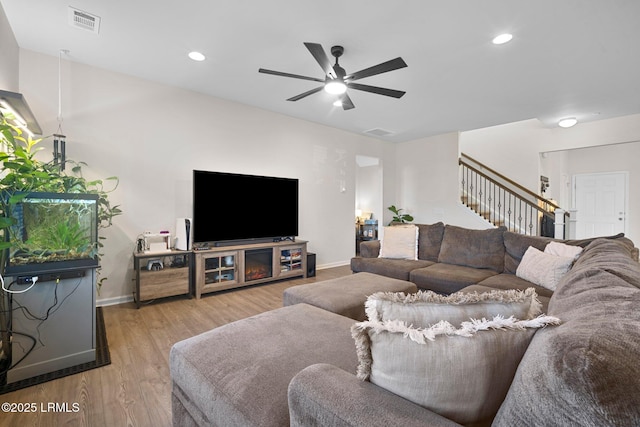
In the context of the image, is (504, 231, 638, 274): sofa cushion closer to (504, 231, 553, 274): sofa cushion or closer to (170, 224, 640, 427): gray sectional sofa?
(504, 231, 553, 274): sofa cushion

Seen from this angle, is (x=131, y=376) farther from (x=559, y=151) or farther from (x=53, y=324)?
(x=559, y=151)

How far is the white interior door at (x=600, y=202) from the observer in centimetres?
620

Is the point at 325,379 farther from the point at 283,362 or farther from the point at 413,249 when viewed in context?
the point at 413,249

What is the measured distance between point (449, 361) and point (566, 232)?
541cm

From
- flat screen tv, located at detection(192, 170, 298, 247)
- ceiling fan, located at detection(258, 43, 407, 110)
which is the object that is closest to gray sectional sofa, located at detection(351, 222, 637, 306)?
flat screen tv, located at detection(192, 170, 298, 247)

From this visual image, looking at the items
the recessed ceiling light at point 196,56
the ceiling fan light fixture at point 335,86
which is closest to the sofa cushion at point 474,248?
the ceiling fan light fixture at point 335,86

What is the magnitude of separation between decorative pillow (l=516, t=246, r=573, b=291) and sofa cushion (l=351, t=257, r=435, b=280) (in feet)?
3.24

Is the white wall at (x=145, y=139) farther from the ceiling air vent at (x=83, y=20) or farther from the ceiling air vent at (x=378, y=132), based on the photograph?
the ceiling air vent at (x=378, y=132)

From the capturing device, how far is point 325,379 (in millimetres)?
873

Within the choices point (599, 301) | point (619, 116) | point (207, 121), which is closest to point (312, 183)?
point (207, 121)

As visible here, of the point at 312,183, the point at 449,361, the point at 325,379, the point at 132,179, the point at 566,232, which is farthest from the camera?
the point at 312,183

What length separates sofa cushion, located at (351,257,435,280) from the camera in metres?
3.38

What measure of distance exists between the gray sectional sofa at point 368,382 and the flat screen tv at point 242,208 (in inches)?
92.0

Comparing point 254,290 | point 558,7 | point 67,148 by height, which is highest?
point 558,7
